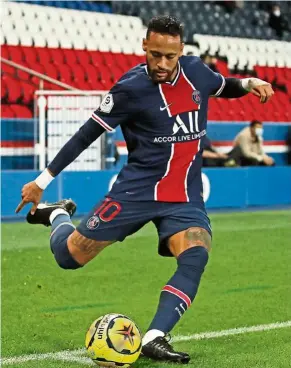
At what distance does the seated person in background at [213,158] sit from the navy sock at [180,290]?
11.6m

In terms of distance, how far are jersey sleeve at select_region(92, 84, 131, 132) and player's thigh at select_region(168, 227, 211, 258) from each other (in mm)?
711

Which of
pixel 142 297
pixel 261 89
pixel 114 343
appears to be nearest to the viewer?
pixel 114 343

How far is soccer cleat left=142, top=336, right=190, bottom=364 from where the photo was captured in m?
4.99

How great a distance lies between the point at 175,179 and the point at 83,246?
0.67 metres

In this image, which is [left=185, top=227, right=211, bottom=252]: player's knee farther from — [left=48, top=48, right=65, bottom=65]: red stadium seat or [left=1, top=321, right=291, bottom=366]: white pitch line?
[left=48, top=48, right=65, bottom=65]: red stadium seat

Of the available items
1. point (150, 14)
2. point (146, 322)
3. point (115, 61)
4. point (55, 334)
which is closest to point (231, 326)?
point (146, 322)

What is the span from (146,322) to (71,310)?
735 mm

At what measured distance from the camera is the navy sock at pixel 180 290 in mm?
5109

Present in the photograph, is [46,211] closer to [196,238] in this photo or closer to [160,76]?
[196,238]

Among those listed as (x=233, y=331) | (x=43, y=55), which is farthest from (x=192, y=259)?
(x=43, y=55)

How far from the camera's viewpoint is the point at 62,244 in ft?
18.6

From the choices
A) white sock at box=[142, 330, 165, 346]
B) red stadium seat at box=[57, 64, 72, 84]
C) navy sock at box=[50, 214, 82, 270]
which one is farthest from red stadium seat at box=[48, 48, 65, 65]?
white sock at box=[142, 330, 165, 346]

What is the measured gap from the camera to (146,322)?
6.48 meters

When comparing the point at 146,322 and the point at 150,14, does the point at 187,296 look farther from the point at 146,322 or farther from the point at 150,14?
the point at 150,14
